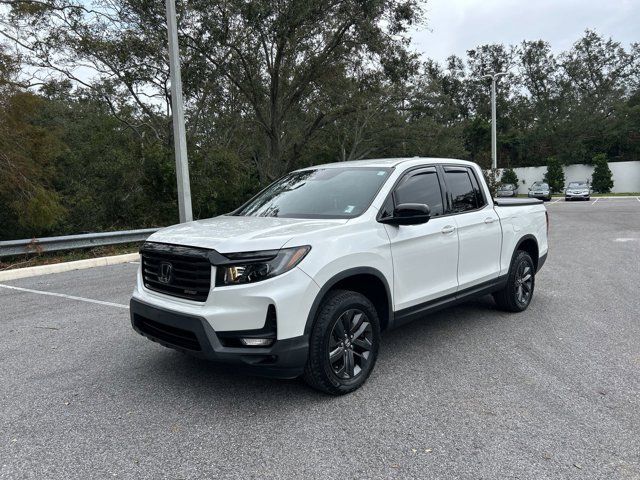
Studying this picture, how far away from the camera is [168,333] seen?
12.1 ft

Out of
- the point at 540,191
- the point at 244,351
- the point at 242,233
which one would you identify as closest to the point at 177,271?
the point at 242,233

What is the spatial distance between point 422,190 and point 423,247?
2.13 feet

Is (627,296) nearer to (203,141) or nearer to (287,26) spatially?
(287,26)

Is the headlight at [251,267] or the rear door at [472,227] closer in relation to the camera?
the headlight at [251,267]

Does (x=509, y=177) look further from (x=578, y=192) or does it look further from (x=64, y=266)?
(x=64, y=266)

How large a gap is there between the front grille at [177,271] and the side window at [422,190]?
6.08ft

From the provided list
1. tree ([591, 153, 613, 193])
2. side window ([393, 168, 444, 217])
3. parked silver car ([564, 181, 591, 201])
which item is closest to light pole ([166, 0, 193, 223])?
side window ([393, 168, 444, 217])

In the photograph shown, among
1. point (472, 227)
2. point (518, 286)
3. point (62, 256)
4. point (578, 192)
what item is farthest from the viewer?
point (578, 192)

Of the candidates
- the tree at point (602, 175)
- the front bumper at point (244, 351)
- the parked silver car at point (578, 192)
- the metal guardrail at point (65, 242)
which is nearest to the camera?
Result: the front bumper at point (244, 351)

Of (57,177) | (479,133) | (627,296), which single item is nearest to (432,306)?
(627,296)

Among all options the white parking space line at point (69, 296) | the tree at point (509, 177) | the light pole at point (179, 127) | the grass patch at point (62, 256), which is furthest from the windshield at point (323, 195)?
the tree at point (509, 177)

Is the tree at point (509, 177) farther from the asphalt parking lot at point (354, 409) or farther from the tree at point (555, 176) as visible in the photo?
the asphalt parking lot at point (354, 409)

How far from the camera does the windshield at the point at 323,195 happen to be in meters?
4.33

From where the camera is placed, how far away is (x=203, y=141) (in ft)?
71.2
